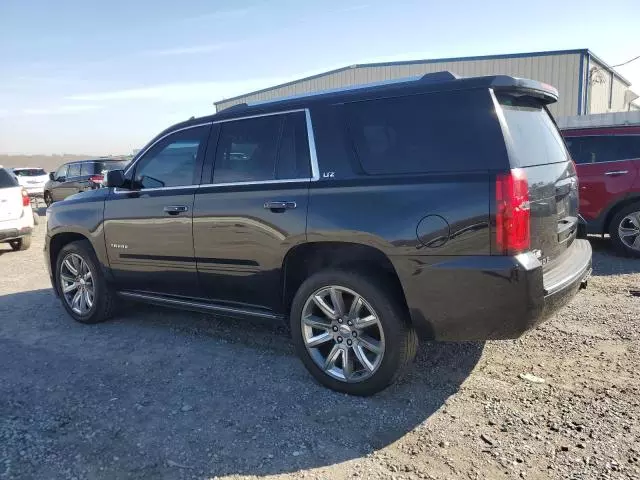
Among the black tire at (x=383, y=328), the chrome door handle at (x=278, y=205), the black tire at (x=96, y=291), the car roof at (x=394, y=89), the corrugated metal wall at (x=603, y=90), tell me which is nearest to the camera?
the car roof at (x=394, y=89)

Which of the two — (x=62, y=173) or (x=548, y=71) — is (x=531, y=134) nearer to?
(x=62, y=173)

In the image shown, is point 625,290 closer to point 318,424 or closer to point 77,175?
point 318,424

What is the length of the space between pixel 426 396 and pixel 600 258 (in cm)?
494

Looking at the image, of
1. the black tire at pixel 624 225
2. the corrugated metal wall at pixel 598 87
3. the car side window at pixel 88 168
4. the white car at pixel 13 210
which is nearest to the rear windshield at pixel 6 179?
the white car at pixel 13 210

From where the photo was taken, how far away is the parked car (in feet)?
55.3

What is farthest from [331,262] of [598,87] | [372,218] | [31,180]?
[31,180]

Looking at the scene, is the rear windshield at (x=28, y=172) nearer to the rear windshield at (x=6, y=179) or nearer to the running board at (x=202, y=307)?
the rear windshield at (x=6, y=179)

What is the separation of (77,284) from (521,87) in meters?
4.42

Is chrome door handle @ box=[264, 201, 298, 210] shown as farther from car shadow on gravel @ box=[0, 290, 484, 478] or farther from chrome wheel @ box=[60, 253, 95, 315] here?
chrome wheel @ box=[60, 253, 95, 315]

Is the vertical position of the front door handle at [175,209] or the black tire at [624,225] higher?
the front door handle at [175,209]

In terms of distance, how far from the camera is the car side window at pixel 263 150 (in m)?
3.77

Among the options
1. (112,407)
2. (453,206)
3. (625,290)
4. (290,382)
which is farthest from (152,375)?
(625,290)

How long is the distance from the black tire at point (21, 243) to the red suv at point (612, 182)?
9.40 metres

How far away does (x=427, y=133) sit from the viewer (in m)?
3.25
